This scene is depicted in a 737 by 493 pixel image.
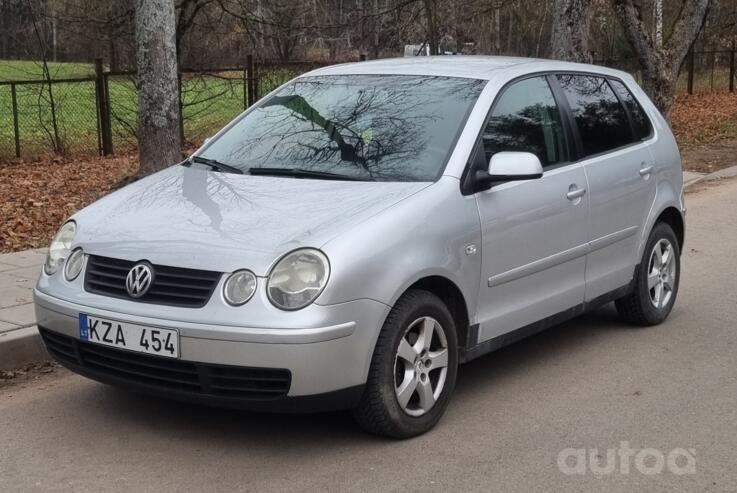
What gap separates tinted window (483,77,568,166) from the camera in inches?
215

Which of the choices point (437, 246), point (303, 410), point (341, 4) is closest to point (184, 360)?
point (303, 410)

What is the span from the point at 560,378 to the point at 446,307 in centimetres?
124

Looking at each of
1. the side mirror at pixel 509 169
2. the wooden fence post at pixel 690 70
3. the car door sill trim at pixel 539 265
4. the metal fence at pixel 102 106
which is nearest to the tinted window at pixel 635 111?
the car door sill trim at pixel 539 265

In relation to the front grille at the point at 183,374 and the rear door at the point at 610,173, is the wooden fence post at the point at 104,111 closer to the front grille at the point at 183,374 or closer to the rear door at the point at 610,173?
the rear door at the point at 610,173

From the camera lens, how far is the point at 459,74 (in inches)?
225

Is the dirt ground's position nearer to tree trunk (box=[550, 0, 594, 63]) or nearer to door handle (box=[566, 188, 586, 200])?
tree trunk (box=[550, 0, 594, 63])

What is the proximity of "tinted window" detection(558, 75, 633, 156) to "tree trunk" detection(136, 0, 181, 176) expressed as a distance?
15.6 feet

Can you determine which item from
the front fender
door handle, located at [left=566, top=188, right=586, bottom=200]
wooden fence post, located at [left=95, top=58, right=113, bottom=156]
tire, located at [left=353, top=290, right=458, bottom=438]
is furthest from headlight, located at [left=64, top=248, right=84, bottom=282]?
wooden fence post, located at [left=95, top=58, right=113, bottom=156]

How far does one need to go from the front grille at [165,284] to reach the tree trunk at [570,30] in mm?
10896

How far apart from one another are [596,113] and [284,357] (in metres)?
3.09

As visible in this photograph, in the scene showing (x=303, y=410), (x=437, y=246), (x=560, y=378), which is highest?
(x=437, y=246)

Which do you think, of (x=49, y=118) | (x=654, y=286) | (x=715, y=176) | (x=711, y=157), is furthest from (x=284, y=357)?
(x=49, y=118)

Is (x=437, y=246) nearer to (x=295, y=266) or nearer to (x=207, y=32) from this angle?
(x=295, y=266)

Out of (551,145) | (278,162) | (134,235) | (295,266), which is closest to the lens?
(295,266)
